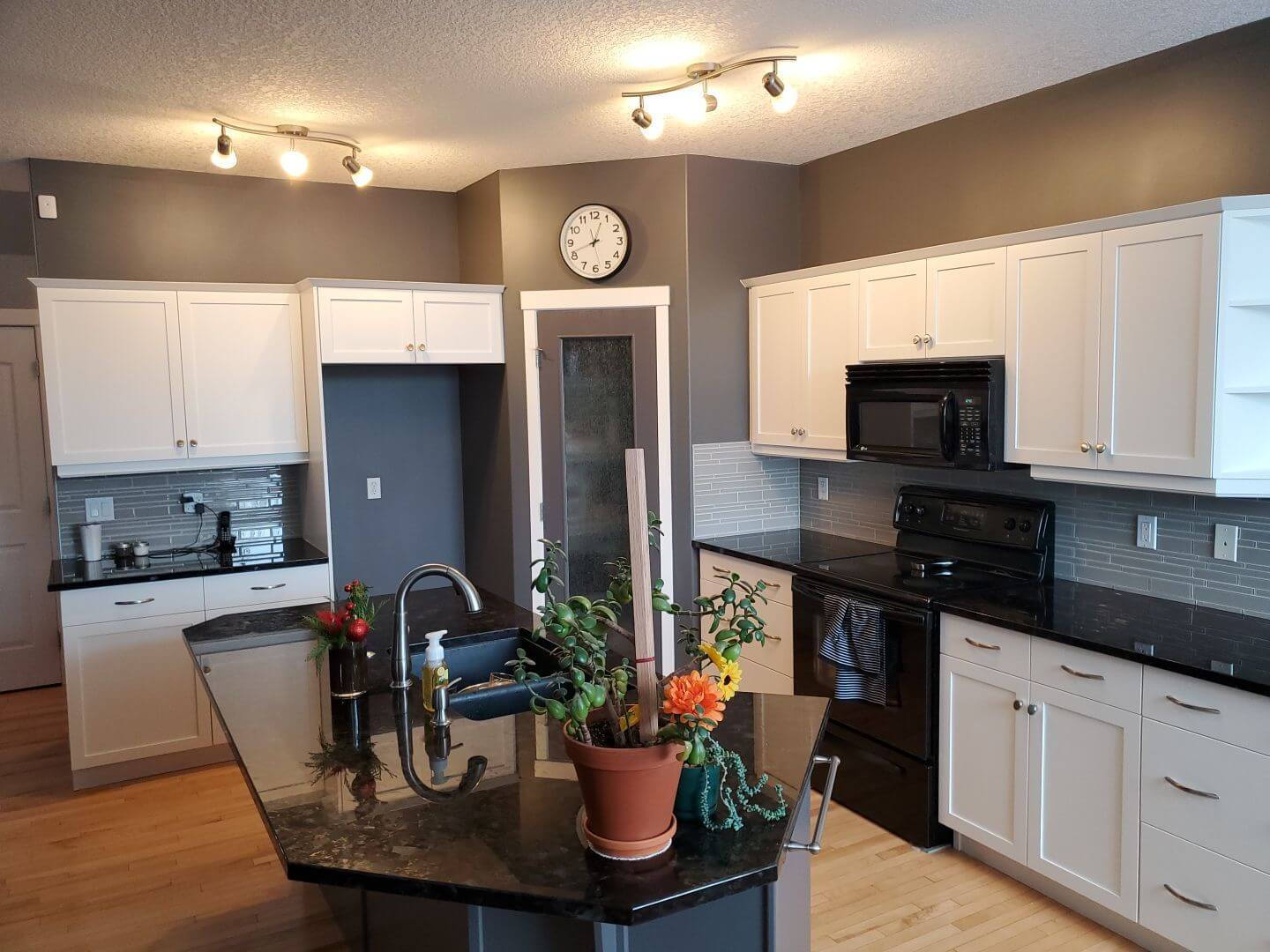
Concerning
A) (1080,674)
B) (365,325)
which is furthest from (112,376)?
(1080,674)

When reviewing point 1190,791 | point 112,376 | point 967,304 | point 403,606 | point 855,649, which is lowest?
point 1190,791

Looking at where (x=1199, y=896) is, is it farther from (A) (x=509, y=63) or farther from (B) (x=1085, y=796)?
(A) (x=509, y=63)

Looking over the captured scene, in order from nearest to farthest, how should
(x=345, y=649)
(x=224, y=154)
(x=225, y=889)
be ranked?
(x=345, y=649), (x=225, y=889), (x=224, y=154)

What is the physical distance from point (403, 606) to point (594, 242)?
8.38 ft

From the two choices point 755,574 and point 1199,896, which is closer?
point 1199,896

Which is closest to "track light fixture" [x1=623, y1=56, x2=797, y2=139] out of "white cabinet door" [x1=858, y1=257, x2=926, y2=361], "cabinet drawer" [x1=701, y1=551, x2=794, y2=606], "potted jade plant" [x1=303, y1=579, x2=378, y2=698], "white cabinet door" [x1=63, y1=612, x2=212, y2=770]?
"white cabinet door" [x1=858, y1=257, x2=926, y2=361]

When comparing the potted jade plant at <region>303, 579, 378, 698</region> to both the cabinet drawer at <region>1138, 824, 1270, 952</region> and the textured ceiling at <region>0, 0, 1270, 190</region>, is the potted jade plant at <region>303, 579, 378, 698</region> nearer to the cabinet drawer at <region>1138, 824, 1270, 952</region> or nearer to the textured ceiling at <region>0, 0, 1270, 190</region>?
the textured ceiling at <region>0, 0, 1270, 190</region>

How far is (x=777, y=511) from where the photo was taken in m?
4.72

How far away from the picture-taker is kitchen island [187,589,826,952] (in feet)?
4.87

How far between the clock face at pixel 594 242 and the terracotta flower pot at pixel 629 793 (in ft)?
10.7

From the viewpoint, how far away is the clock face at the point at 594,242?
4.42 meters

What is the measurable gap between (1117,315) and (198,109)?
10.5 feet

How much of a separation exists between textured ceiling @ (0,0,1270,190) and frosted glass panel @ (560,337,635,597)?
95 cm

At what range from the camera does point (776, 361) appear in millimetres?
4332
